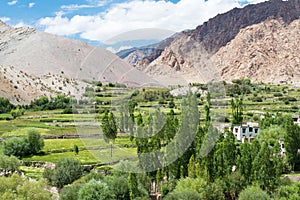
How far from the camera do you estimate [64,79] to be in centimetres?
5938

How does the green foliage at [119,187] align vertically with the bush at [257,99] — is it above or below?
below

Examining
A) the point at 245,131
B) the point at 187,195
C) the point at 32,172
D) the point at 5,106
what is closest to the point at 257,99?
the point at 245,131

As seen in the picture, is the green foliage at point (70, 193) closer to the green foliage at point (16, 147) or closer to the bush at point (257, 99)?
the green foliage at point (16, 147)

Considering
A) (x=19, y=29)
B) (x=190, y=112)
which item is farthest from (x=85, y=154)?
(x=19, y=29)

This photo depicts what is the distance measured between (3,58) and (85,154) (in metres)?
52.3

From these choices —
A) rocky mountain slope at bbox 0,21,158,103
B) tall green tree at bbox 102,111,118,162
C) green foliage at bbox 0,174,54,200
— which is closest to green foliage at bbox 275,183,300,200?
tall green tree at bbox 102,111,118,162

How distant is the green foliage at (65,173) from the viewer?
19.2 m

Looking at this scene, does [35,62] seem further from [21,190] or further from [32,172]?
[21,190]

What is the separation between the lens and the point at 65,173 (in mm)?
19312

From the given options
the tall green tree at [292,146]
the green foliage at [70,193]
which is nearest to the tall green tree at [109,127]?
the green foliage at [70,193]

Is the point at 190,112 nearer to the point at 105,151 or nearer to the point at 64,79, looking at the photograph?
the point at 105,151

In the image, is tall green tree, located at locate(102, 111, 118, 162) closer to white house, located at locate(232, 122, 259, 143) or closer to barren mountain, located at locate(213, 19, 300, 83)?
white house, located at locate(232, 122, 259, 143)

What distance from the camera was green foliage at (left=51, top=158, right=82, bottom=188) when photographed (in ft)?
63.1

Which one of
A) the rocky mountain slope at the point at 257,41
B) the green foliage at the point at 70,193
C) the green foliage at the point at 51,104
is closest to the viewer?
the green foliage at the point at 70,193
